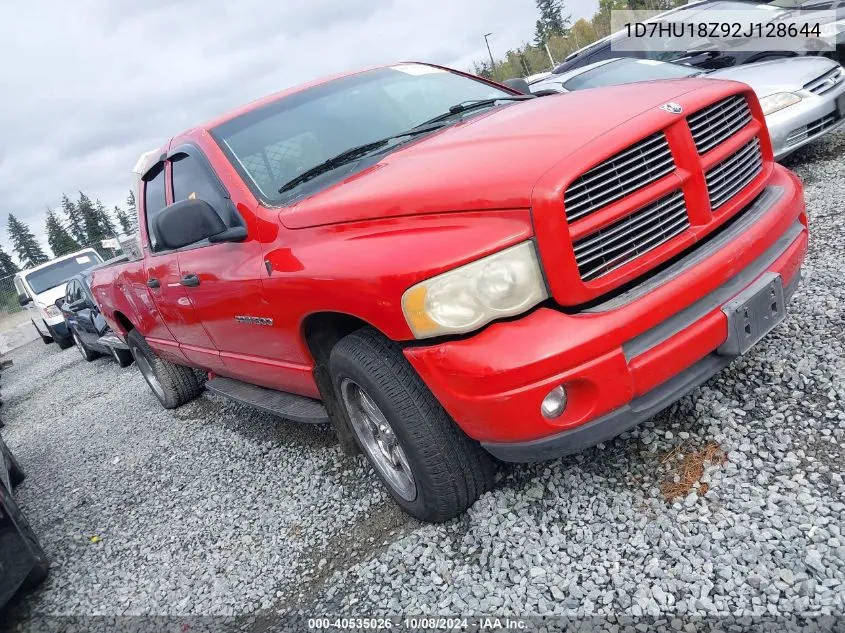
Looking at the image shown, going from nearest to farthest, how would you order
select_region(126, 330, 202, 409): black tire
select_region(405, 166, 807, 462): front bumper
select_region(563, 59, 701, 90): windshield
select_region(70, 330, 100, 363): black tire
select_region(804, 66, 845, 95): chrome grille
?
select_region(405, 166, 807, 462): front bumper, select_region(804, 66, 845, 95): chrome grille, select_region(126, 330, 202, 409): black tire, select_region(563, 59, 701, 90): windshield, select_region(70, 330, 100, 363): black tire

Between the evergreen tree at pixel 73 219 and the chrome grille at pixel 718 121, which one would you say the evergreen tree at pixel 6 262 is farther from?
the chrome grille at pixel 718 121

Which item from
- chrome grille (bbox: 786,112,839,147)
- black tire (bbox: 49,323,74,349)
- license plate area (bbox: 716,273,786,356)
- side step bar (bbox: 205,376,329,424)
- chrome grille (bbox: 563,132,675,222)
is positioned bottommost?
black tire (bbox: 49,323,74,349)

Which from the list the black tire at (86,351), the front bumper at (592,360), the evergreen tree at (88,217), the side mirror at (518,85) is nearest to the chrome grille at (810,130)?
the side mirror at (518,85)

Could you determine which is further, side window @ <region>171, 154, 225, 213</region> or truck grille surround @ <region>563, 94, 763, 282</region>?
side window @ <region>171, 154, 225, 213</region>

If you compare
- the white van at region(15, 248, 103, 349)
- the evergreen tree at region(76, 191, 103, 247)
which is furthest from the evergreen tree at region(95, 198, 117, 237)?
the white van at region(15, 248, 103, 349)

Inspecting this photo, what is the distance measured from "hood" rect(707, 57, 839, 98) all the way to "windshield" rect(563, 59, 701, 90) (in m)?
0.57

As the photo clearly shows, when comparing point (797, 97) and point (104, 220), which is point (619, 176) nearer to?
point (797, 97)

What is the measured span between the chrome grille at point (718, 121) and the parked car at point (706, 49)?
17.2ft

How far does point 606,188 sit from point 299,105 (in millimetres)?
2021

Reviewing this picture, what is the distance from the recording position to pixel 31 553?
3094mm

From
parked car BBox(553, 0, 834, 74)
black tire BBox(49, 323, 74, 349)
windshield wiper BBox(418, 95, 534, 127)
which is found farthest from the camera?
black tire BBox(49, 323, 74, 349)

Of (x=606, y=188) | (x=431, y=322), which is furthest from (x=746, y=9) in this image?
(x=431, y=322)

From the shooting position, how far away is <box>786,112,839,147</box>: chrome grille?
195 inches

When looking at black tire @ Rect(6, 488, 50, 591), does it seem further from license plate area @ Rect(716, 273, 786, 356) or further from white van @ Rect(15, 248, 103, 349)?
white van @ Rect(15, 248, 103, 349)
